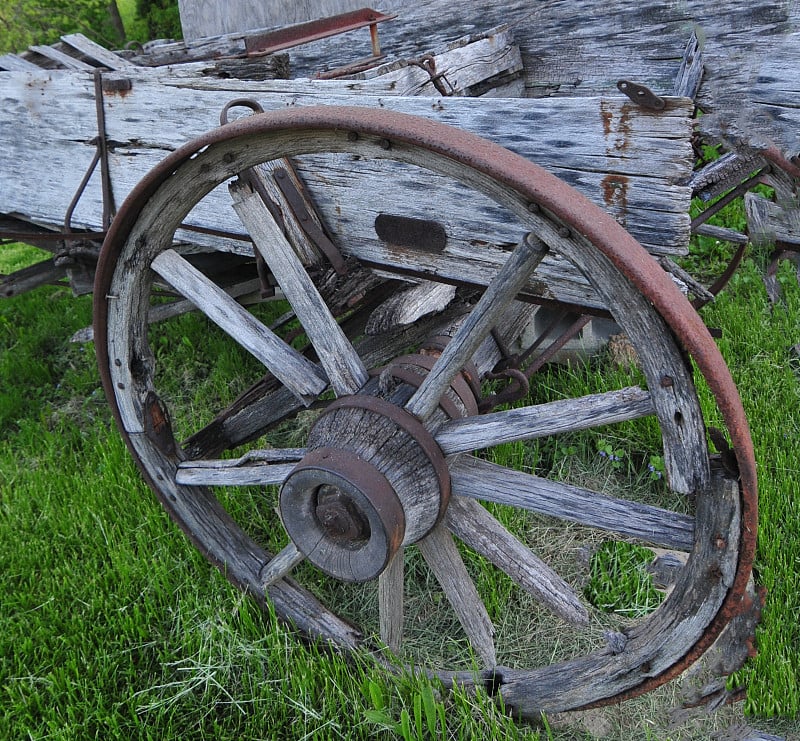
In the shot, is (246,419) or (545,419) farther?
(246,419)

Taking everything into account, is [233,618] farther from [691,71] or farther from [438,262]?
[691,71]

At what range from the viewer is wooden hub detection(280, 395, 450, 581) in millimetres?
1636

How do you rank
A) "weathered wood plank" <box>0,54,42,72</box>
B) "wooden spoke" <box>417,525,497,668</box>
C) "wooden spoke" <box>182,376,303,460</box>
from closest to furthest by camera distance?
"wooden spoke" <box>417,525,497,668</box> < "wooden spoke" <box>182,376,303,460</box> < "weathered wood plank" <box>0,54,42,72</box>

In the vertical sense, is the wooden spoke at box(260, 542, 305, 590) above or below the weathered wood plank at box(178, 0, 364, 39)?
below

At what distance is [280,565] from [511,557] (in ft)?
2.12

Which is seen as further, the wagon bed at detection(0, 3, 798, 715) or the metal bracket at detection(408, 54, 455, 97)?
the metal bracket at detection(408, 54, 455, 97)

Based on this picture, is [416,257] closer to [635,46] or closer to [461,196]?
[461,196]

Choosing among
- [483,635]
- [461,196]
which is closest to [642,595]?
[483,635]

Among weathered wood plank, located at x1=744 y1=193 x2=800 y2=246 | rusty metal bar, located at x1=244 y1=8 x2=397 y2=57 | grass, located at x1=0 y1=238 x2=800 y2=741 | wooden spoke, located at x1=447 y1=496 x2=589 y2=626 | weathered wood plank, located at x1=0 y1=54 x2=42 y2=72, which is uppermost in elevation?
rusty metal bar, located at x1=244 y1=8 x2=397 y2=57

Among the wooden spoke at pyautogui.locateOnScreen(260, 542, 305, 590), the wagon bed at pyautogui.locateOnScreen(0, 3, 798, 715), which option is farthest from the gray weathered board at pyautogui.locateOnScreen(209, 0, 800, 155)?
the wooden spoke at pyautogui.locateOnScreen(260, 542, 305, 590)

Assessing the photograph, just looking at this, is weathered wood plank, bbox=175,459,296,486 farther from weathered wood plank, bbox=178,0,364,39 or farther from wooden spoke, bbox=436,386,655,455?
weathered wood plank, bbox=178,0,364,39

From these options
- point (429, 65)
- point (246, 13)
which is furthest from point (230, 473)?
point (246, 13)

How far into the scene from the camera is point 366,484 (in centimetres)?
162

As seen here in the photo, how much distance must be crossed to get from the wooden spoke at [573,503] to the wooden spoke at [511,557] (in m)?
0.15
